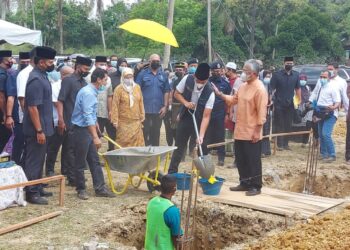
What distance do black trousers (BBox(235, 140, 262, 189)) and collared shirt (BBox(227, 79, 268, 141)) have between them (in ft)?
0.51

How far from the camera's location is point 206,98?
28.0 ft

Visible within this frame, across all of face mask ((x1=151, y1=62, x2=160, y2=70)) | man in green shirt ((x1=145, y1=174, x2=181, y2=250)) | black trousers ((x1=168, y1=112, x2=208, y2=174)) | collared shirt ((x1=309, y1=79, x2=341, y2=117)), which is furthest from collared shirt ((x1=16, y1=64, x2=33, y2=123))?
collared shirt ((x1=309, y1=79, x2=341, y2=117))

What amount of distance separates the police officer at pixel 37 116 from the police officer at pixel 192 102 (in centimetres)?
212

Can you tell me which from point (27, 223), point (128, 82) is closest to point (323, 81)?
point (128, 82)

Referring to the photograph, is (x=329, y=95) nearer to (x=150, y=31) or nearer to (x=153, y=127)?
(x=153, y=127)

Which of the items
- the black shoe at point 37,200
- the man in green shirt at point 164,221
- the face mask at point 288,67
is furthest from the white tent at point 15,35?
the man in green shirt at point 164,221

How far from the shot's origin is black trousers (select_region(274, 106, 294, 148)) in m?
12.4

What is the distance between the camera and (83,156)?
7.76 meters

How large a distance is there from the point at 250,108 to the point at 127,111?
2.28 meters

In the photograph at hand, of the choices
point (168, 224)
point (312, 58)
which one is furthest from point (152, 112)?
point (312, 58)

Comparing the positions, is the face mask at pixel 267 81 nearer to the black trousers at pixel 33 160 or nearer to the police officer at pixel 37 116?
the police officer at pixel 37 116

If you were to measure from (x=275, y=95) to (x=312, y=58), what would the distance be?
77.8 feet

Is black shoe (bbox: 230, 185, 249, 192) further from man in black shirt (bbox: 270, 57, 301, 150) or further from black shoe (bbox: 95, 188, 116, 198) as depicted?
man in black shirt (bbox: 270, 57, 301, 150)

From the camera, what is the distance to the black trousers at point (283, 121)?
12398 millimetres
